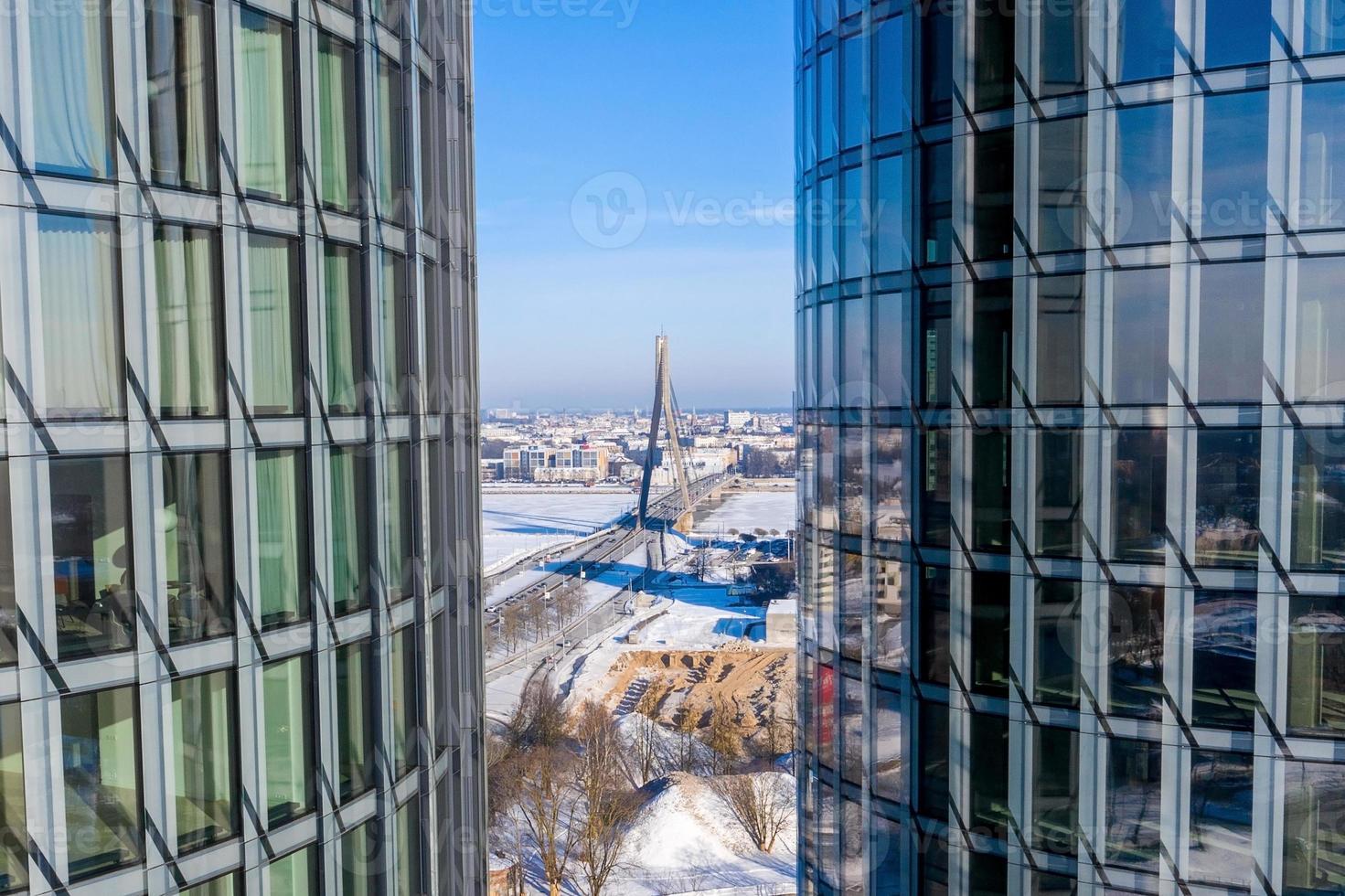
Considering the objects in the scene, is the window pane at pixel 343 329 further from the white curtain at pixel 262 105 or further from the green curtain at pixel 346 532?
the white curtain at pixel 262 105

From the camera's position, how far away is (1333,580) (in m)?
11.2

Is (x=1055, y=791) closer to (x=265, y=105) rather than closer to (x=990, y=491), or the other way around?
(x=990, y=491)

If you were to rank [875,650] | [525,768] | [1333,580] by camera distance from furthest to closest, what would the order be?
[525,768] < [875,650] < [1333,580]

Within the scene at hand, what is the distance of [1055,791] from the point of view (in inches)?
516

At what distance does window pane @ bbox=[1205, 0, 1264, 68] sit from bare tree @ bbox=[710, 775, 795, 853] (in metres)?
30.4

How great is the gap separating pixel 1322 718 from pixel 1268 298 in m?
5.27

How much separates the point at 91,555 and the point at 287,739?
309 centimetres

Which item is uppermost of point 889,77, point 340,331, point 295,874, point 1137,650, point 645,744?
point 889,77

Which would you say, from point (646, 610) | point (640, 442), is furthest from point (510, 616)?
point (640, 442)

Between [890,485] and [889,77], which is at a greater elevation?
[889,77]

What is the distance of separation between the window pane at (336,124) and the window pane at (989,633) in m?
10.4

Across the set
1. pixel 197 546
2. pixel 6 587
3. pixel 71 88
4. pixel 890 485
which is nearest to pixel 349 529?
pixel 197 546

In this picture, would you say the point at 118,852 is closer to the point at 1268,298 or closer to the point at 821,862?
the point at 821,862

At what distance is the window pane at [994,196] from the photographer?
13602mm
